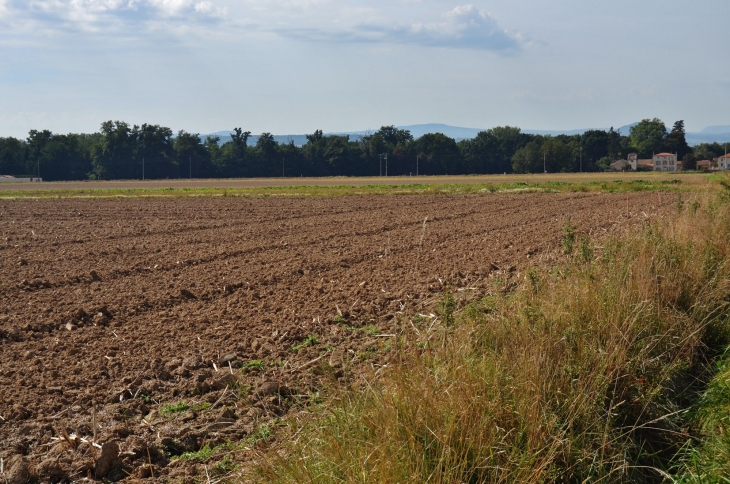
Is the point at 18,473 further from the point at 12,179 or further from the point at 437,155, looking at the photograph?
the point at 437,155

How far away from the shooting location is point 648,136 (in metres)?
165

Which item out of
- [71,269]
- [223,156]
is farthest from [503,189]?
[223,156]

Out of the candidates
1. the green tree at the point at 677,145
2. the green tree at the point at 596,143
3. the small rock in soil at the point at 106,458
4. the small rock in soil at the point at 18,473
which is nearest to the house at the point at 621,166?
the green tree at the point at 596,143

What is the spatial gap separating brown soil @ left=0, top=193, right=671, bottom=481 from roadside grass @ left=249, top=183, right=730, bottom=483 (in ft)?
1.93

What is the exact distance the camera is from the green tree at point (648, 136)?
162 metres

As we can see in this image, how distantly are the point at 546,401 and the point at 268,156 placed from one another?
409 ft

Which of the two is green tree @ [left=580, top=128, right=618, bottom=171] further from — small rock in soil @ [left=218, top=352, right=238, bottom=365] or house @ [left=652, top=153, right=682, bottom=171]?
small rock in soil @ [left=218, top=352, right=238, bottom=365]

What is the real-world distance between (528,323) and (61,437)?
14.0 feet

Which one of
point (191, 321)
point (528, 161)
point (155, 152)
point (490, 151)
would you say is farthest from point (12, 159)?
point (191, 321)

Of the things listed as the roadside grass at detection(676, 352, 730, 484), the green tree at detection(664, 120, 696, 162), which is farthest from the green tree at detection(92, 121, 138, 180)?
the roadside grass at detection(676, 352, 730, 484)

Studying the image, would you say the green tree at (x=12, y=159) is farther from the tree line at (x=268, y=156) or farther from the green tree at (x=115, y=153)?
the green tree at (x=115, y=153)

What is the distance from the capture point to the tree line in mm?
123125

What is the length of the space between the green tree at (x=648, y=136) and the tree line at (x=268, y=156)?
25015mm

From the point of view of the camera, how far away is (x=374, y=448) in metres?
4.63
